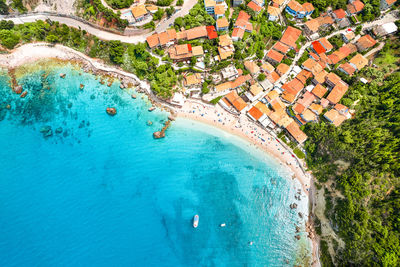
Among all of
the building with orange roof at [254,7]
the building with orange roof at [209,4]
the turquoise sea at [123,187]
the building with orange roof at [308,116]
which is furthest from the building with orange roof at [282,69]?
the building with orange roof at [209,4]

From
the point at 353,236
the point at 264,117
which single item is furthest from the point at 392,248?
the point at 264,117

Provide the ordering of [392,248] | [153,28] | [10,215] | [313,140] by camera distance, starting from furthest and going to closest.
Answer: [153,28] → [313,140] → [10,215] → [392,248]

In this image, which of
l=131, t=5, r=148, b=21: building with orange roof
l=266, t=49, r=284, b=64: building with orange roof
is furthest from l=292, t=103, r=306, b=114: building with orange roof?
l=131, t=5, r=148, b=21: building with orange roof

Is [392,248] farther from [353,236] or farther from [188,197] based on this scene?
[188,197]

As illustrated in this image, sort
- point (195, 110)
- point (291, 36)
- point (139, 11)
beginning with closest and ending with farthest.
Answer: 1. point (195, 110)
2. point (139, 11)
3. point (291, 36)

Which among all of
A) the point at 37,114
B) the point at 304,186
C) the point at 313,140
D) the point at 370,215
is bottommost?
the point at 304,186

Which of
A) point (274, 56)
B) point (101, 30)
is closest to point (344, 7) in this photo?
point (274, 56)

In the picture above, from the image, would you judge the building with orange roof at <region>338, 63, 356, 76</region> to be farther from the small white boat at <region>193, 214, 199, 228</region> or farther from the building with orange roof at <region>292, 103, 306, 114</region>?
the small white boat at <region>193, 214, 199, 228</region>

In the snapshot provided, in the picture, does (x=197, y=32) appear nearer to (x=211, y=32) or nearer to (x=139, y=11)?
(x=211, y=32)
